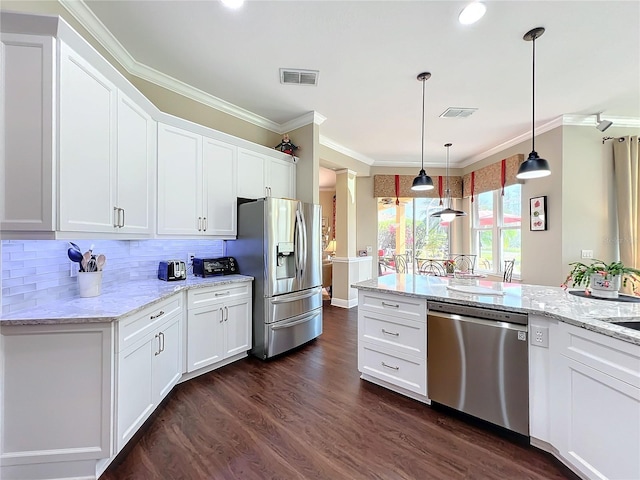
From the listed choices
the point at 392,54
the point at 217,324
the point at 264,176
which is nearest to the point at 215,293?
the point at 217,324

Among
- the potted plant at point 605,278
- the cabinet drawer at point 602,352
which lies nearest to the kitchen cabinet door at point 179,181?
the cabinet drawer at point 602,352

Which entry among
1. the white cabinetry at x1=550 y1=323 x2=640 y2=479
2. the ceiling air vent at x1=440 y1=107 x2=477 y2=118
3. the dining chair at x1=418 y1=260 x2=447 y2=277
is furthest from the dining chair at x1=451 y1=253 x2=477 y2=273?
the white cabinetry at x1=550 y1=323 x2=640 y2=479

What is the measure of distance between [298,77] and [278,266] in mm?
2023

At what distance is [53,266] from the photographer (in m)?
1.86

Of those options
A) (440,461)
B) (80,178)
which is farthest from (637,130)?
(80,178)

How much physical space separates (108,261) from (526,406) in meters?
3.31

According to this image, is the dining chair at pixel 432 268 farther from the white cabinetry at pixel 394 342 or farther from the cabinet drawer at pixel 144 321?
the cabinet drawer at pixel 144 321

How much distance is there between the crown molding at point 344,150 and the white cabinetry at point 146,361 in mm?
3406

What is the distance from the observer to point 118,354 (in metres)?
1.54

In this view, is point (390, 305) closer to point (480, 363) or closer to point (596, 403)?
point (480, 363)

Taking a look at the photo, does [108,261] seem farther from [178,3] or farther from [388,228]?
[388,228]

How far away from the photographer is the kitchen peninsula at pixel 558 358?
4.17 ft

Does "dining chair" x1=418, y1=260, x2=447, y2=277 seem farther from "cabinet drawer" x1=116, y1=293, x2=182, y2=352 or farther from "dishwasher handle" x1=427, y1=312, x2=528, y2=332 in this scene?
"cabinet drawer" x1=116, y1=293, x2=182, y2=352

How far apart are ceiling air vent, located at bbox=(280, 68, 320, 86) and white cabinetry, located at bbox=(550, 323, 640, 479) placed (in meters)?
2.91
